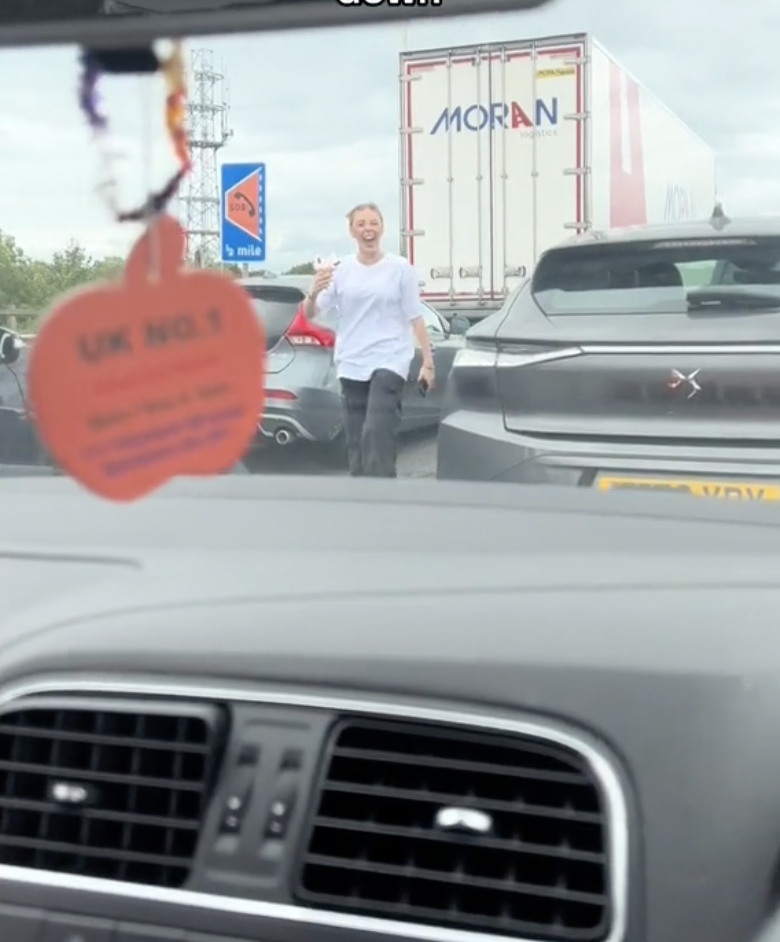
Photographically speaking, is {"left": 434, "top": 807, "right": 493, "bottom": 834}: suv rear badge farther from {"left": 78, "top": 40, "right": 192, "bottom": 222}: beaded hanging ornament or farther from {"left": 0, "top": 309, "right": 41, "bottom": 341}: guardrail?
{"left": 78, "top": 40, "right": 192, "bottom": 222}: beaded hanging ornament

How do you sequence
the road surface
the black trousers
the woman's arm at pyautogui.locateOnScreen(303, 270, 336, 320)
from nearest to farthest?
the woman's arm at pyautogui.locateOnScreen(303, 270, 336, 320) < the road surface < the black trousers

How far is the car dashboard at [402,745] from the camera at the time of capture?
6.90 feet

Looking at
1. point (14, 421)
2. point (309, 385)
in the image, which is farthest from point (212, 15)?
point (309, 385)

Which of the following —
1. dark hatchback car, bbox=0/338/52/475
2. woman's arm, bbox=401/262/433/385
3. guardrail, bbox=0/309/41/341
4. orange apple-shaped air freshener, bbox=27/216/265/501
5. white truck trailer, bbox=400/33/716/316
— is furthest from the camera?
white truck trailer, bbox=400/33/716/316

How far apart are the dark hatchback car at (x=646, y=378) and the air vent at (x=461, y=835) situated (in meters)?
1.84

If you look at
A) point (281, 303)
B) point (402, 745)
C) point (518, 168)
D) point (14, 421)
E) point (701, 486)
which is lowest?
point (402, 745)

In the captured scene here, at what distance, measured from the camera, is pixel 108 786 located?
230 centimetres

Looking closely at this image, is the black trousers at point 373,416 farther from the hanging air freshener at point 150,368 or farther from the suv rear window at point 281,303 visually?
the hanging air freshener at point 150,368

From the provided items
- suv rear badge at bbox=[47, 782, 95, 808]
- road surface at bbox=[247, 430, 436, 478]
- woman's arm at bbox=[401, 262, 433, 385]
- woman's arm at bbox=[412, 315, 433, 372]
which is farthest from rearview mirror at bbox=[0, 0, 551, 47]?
woman's arm at bbox=[412, 315, 433, 372]

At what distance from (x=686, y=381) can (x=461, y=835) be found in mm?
2488

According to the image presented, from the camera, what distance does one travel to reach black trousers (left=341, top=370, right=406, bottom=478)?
3.87m

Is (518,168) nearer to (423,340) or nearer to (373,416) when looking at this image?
(423,340)

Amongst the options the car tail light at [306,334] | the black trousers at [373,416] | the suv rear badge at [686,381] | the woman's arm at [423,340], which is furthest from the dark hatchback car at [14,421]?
the suv rear badge at [686,381]

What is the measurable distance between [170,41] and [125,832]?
133 centimetres
